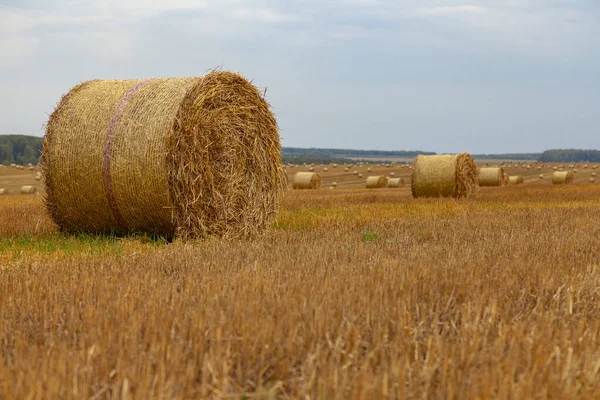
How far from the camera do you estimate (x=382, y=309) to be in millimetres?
4203

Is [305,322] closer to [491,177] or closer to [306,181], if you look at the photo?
[306,181]

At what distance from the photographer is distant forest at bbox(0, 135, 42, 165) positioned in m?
82.4

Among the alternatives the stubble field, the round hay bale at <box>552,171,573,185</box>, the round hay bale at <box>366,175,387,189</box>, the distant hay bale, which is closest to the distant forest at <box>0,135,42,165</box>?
the round hay bale at <box>366,175,387,189</box>

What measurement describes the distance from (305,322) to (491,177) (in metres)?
29.7

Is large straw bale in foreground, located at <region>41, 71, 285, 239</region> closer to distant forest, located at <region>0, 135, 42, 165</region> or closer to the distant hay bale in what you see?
the distant hay bale

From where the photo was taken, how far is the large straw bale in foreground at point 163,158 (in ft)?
30.1

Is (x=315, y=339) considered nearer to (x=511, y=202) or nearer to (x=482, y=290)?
(x=482, y=290)

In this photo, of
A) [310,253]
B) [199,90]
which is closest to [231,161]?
[199,90]

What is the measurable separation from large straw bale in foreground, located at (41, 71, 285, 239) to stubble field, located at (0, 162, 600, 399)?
1.49 meters

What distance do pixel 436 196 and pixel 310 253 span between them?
14.8m

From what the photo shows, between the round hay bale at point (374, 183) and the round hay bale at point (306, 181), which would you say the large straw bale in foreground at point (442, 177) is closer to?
the round hay bale at point (306, 181)

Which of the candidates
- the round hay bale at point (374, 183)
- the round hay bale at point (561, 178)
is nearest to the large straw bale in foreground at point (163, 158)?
the round hay bale at point (374, 183)

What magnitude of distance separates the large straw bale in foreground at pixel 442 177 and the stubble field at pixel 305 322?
13285 millimetres

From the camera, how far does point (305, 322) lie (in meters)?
3.85
